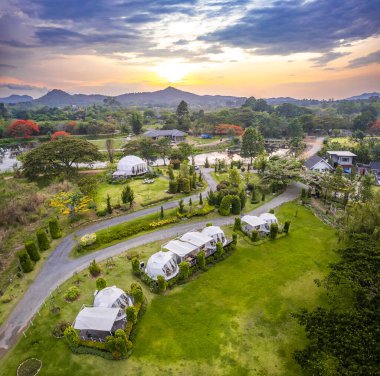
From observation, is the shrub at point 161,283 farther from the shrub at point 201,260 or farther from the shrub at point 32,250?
the shrub at point 32,250

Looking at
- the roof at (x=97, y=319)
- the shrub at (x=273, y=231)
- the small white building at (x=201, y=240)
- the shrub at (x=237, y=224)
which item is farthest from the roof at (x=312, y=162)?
the roof at (x=97, y=319)

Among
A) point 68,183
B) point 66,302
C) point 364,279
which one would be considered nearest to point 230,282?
point 364,279

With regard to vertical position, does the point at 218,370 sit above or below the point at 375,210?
below

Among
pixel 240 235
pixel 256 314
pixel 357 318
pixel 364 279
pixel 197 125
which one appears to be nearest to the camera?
pixel 357 318

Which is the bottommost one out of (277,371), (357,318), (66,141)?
(277,371)

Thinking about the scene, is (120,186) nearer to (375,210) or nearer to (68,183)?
(68,183)

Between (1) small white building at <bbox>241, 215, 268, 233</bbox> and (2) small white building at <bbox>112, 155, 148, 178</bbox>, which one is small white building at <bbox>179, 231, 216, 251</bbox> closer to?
(1) small white building at <bbox>241, 215, 268, 233</bbox>
